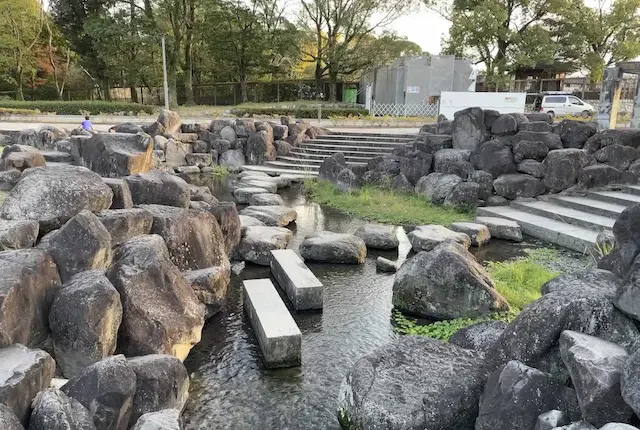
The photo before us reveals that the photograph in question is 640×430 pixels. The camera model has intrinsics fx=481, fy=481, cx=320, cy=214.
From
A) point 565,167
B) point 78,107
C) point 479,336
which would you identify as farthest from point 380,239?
point 78,107

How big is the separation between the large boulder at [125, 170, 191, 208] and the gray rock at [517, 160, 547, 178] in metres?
9.74

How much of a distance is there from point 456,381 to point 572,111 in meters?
31.9

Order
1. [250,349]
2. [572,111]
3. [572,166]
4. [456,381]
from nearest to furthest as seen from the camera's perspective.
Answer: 1. [456,381]
2. [250,349]
3. [572,166]
4. [572,111]

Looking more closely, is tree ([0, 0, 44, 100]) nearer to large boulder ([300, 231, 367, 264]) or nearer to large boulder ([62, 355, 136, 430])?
large boulder ([300, 231, 367, 264])

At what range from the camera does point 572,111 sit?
31.2 metres

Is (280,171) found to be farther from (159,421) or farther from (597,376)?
(597,376)

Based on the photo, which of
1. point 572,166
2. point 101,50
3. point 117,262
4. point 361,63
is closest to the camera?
point 117,262

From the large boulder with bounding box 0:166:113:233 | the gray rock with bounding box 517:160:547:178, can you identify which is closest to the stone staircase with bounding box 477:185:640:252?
the gray rock with bounding box 517:160:547:178

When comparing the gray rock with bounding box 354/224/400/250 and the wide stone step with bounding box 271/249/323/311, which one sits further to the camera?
the gray rock with bounding box 354/224/400/250

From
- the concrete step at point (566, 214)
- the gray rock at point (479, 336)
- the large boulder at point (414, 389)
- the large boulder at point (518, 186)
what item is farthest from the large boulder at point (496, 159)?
the large boulder at point (414, 389)

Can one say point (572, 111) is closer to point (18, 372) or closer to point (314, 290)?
point (314, 290)

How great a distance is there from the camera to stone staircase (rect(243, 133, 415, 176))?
1947 cm

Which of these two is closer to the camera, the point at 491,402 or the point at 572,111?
the point at 491,402

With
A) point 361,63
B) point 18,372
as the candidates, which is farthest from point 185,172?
point 361,63
